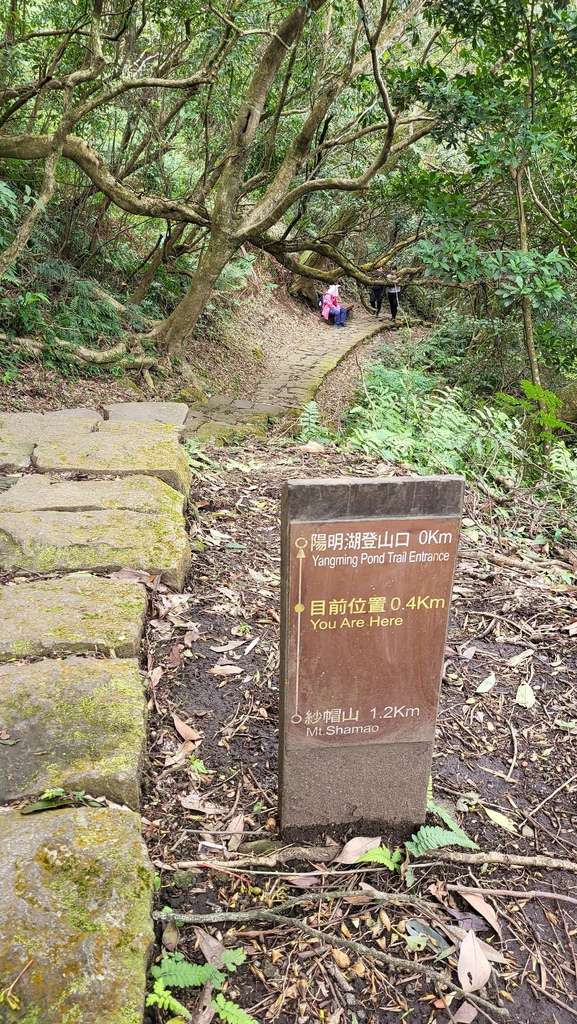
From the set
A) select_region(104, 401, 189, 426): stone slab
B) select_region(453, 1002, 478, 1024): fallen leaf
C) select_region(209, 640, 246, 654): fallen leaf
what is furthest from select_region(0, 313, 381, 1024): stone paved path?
select_region(453, 1002, 478, 1024): fallen leaf

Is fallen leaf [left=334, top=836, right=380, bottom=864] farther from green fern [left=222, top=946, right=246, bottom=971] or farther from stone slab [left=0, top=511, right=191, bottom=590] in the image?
stone slab [left=0, top=511, right=191, bottom=590]

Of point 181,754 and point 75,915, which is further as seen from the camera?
point 181,754

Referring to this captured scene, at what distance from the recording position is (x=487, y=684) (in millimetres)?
2930

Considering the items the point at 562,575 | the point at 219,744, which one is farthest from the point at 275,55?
the point at 219,744

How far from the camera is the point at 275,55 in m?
7.17

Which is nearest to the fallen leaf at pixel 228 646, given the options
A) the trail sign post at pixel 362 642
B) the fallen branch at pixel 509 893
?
the trail sign post at pixel 362 642

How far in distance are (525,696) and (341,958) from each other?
146 cm

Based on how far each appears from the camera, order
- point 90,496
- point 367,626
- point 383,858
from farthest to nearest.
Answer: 1. point 90,496
2. point 383,858
3. point 367,626

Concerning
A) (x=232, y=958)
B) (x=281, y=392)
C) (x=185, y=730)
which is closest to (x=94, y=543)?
(x=185, y=730)

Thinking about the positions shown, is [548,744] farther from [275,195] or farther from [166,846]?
[275,195]

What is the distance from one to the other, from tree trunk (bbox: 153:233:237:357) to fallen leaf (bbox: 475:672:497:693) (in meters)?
6.66

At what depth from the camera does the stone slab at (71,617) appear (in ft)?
7.54

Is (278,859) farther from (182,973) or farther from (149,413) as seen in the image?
(149,413)

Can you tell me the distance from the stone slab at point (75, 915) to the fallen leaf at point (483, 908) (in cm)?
99
